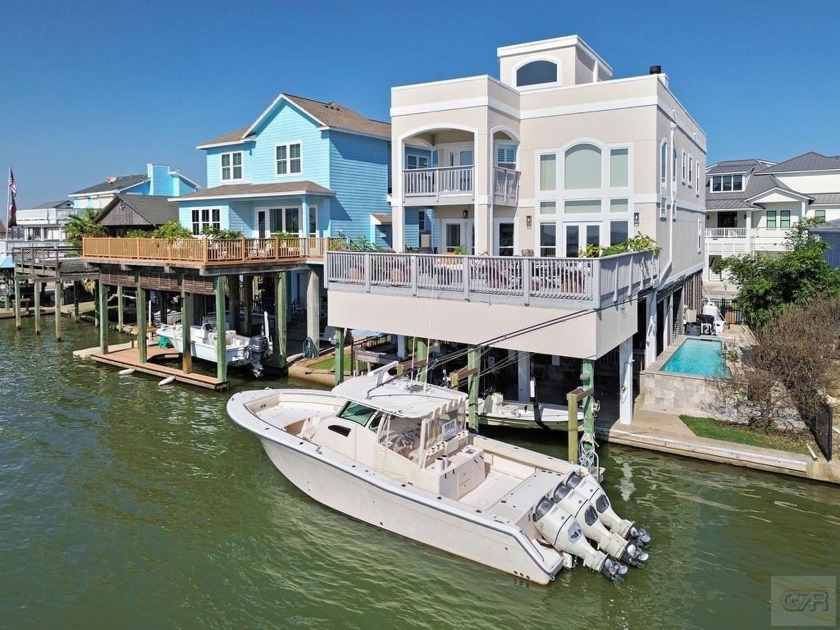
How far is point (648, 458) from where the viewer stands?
50.3 ft

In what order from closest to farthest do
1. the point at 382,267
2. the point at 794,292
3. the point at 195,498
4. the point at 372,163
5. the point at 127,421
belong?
the point at 195,498 → the point at 382,267 → the point at 127,421 → the point at 794,292 → the point at 372,163

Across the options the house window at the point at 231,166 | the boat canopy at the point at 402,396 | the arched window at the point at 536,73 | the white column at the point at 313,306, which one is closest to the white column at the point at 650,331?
the arched window at the point at 536,73

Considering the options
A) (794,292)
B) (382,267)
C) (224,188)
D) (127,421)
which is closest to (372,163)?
(224,188)

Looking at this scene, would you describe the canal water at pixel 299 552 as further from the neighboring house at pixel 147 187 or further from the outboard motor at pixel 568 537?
the neighboring house at pixel 147 187

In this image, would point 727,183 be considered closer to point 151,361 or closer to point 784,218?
point 784,218

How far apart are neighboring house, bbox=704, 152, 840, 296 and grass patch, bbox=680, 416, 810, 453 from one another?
857 inches

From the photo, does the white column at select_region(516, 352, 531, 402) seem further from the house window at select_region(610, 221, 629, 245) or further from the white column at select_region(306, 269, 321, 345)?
the white column at select_region(306, 269, 321, 345)

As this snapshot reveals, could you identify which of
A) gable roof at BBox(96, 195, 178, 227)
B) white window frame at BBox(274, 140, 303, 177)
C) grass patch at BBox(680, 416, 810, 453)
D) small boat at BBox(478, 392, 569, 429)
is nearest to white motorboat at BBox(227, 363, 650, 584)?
small boat at BBox(478, 392, 569, 429)

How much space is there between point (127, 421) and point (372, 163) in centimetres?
1492

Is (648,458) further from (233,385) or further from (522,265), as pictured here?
(233,385)

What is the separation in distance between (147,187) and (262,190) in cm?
2513

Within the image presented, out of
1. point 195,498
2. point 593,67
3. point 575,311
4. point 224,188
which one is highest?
point 593,67

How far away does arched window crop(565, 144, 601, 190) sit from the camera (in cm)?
1888

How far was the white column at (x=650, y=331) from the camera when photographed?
20.3 metres
